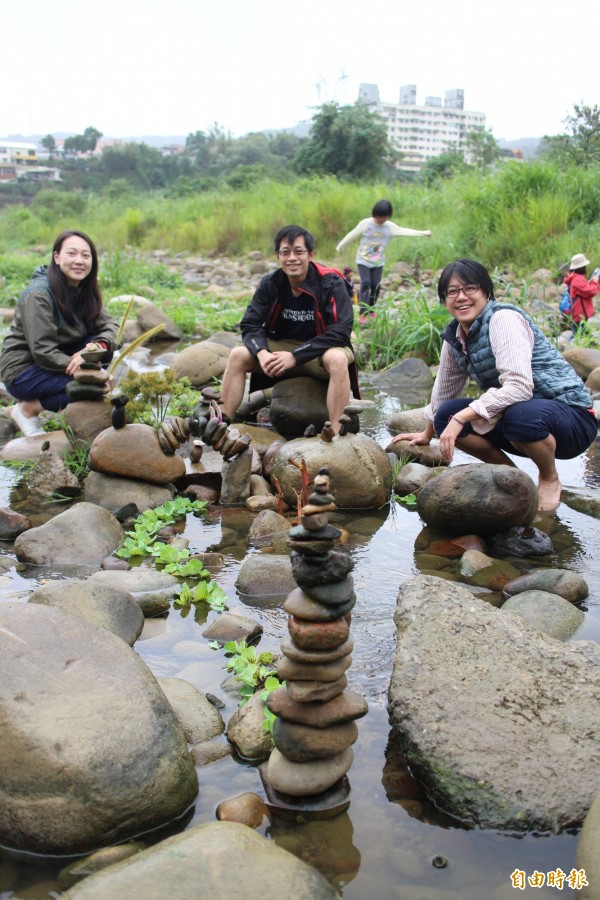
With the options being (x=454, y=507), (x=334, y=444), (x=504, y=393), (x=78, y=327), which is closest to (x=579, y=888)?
(x=454, y=507)

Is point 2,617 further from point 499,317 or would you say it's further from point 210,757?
point 499,317

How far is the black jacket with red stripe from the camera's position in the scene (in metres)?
5.54

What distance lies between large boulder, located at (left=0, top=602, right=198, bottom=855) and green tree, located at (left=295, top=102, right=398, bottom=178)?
2672 cm

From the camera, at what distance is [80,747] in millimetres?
2211

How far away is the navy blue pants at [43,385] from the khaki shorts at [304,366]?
1168 mm

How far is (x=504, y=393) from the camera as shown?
169 inches

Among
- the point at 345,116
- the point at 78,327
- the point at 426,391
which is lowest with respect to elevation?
the point at 426,391

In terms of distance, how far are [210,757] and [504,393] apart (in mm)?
2510

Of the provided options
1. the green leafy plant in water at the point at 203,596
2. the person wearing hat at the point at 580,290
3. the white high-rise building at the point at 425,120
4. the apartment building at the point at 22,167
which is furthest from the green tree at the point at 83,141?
the green leafy plant in water at the point at 203,596

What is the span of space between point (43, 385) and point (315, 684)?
3917mm

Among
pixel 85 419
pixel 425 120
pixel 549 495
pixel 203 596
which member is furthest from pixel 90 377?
pixel 425 120

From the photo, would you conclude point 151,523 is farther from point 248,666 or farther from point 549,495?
point 549,495

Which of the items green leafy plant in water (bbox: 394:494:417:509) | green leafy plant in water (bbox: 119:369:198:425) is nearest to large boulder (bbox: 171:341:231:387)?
green leafy plant in water (bbox: 119:369:198:425)

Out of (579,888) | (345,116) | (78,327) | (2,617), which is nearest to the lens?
(579,888)
